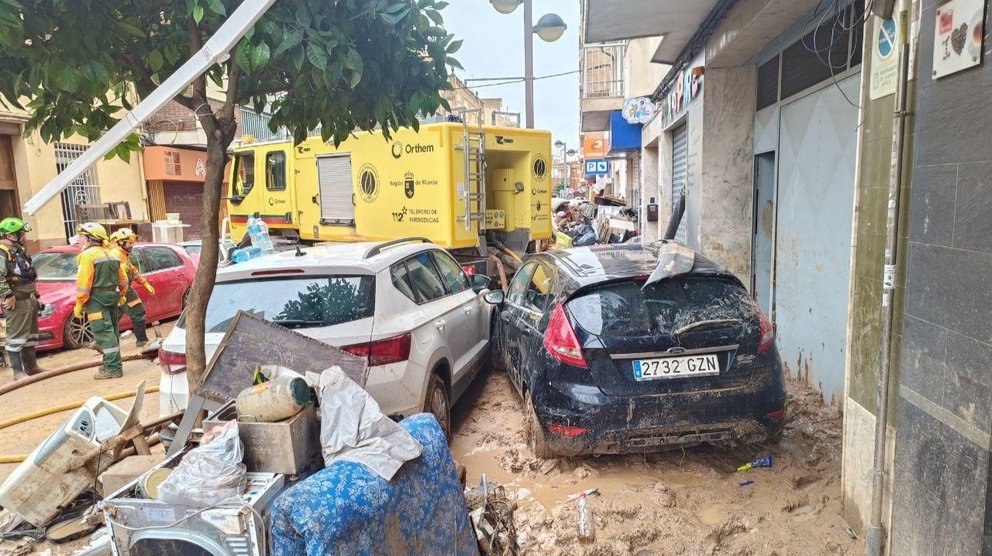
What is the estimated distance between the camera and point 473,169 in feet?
28.0

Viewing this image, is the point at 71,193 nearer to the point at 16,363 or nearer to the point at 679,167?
the point at 16,363

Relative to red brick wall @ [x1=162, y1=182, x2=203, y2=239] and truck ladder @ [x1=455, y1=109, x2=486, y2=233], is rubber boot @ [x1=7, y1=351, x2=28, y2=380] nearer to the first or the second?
truck ladder @ [x1=455, y1=109, x2=486, y2=233]

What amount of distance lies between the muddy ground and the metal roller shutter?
5.73 meters

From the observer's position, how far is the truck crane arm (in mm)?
2844

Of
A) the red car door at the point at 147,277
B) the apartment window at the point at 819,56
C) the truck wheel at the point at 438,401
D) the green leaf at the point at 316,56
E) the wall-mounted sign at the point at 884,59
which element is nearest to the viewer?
the wall-mounted sign at the point at 884,59

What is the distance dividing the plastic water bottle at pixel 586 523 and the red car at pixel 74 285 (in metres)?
7.58

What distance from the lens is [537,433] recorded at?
418 cm

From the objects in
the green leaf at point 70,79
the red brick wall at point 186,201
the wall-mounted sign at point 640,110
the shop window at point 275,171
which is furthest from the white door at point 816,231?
the red brick wall at point 186,201

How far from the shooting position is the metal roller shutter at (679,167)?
1050 centimetres

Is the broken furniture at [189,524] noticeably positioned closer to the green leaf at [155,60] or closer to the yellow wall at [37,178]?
the green leaf at [155,60]

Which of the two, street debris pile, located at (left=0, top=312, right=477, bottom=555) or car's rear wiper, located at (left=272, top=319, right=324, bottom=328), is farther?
car's rear wiper, located at (left=272, top=319, right=324, bottom=328)

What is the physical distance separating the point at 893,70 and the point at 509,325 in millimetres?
3319

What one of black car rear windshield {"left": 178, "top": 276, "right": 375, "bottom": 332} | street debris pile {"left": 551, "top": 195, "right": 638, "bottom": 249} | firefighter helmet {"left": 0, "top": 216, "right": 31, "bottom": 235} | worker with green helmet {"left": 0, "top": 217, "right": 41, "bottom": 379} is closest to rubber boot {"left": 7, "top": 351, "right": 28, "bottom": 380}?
worker with green helmet {"left": 0, "top": 217, "right": 41, "bottom": 379}

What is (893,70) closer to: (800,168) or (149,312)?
(800,168)
